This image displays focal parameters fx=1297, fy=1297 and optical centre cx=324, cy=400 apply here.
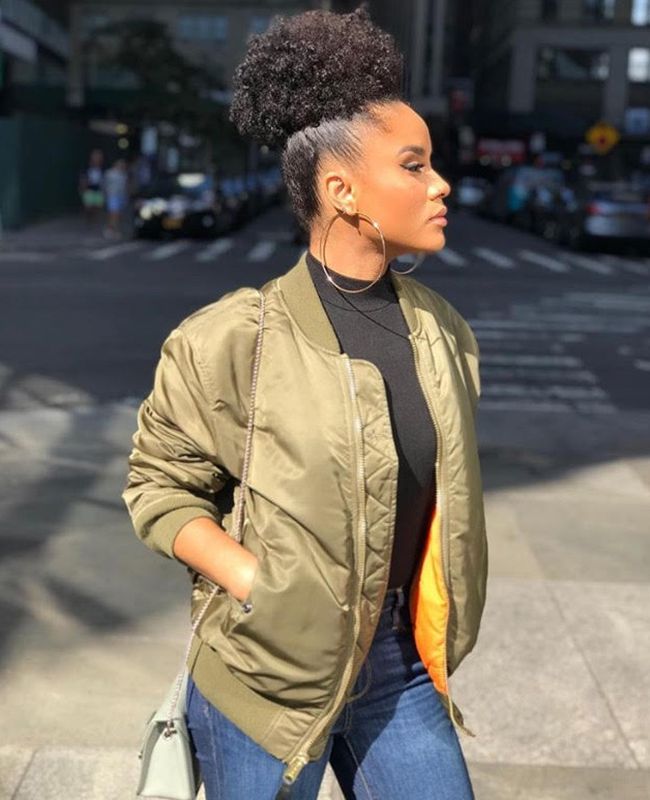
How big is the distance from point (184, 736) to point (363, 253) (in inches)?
36.2

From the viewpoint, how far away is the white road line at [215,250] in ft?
77.0

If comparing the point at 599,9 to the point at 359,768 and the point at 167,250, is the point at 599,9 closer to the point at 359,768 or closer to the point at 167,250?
the point at 167,250

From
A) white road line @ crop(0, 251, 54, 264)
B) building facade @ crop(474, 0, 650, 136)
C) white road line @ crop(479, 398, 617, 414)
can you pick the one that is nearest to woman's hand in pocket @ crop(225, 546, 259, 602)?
white road line @ crop(479, 398, 617, 414)

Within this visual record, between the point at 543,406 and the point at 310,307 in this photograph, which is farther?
the point at 543,406

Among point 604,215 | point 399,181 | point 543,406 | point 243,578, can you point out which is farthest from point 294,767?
point 604,215

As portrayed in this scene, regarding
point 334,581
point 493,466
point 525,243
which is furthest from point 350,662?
point 525,243

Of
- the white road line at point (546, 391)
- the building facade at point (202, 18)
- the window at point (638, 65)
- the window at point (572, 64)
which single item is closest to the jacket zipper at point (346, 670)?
the white road line at point (546, 391)

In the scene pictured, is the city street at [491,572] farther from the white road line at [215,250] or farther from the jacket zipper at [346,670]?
the white road line at [215,250]

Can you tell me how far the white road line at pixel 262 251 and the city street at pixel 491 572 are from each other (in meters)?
9.30

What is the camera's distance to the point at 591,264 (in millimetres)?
24422

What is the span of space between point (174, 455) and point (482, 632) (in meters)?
3.12

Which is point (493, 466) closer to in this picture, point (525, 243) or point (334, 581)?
point (334, 581)

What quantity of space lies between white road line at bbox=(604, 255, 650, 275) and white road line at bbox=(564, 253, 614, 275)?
11.8 inches

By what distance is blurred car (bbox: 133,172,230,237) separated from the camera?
27875 mm
